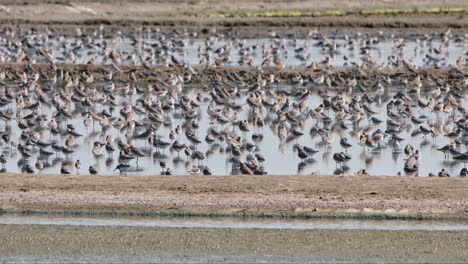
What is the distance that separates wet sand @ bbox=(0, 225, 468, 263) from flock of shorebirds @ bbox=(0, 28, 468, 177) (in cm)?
515

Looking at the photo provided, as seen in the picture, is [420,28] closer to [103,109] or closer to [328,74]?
[328,74]

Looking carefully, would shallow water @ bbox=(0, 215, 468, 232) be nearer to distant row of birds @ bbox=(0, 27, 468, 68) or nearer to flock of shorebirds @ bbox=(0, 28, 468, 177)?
flock of shorebirds @ bbox=(0, 28, 468, 177)

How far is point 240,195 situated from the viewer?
66.2 feet

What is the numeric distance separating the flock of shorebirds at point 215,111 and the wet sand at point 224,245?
5150mm

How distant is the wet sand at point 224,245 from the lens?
16.4 m

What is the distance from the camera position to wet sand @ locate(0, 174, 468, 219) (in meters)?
19.3

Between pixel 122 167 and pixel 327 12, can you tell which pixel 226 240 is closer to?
pixel 122 167

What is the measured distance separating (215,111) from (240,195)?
10757 millimetres

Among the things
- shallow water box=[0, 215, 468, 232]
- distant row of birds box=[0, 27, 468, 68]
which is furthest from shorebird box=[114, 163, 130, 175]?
distant row of birds box=[0, 27, 468, 68]

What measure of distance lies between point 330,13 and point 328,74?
23.1 metres

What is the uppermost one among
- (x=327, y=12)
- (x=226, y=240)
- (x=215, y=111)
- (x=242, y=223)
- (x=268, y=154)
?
(x=327, y=12)

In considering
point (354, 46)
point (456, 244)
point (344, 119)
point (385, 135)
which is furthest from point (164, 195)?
point (354, 46)

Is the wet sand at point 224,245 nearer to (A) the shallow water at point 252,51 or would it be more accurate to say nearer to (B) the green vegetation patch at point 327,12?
(A) the shallow water at point 252,51

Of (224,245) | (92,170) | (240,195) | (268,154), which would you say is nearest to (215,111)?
(268,154)
